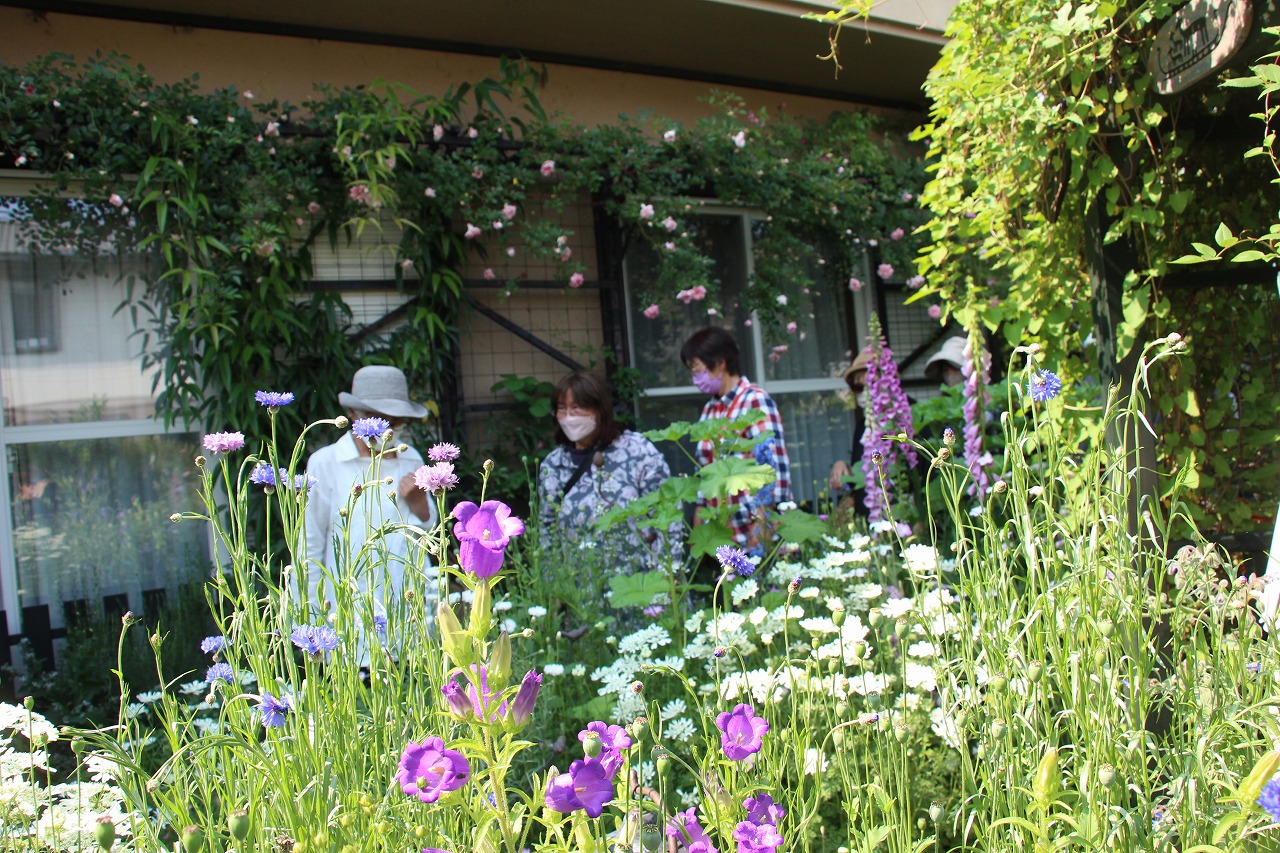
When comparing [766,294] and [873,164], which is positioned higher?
[873,164]

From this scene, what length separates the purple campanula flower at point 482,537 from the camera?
2.79ft

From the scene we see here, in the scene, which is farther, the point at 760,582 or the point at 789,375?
the point at 789,375

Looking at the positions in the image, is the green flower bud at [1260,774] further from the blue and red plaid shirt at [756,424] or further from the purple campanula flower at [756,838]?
the blue and red plaid shirt at [756,424]

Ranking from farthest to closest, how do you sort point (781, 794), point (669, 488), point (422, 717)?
1. point (669, 488)
2. point (781, 794)
3. point (422, 717)

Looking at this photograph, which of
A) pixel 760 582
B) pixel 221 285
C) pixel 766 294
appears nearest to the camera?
pixel 760 582

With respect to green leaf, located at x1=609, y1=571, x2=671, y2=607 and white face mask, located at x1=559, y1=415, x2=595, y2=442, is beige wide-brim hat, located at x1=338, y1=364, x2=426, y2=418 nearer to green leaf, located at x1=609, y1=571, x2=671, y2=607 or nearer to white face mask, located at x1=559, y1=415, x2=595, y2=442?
white face mask, located at x1=559, y1=415, x2=595, y2=442

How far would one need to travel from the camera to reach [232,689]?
4.06 feet

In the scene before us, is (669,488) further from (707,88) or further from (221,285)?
(707,88)

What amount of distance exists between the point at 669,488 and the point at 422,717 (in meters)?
1.66

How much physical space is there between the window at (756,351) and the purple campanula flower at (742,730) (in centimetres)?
446

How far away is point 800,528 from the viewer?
8.81 ft

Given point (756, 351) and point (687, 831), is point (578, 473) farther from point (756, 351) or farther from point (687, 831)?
point (756, 351)

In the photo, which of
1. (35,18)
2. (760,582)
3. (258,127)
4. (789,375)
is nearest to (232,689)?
(760,582)

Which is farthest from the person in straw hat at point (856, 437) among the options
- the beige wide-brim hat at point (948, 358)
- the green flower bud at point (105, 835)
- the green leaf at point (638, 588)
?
the green flower bud at point (105, 835)
